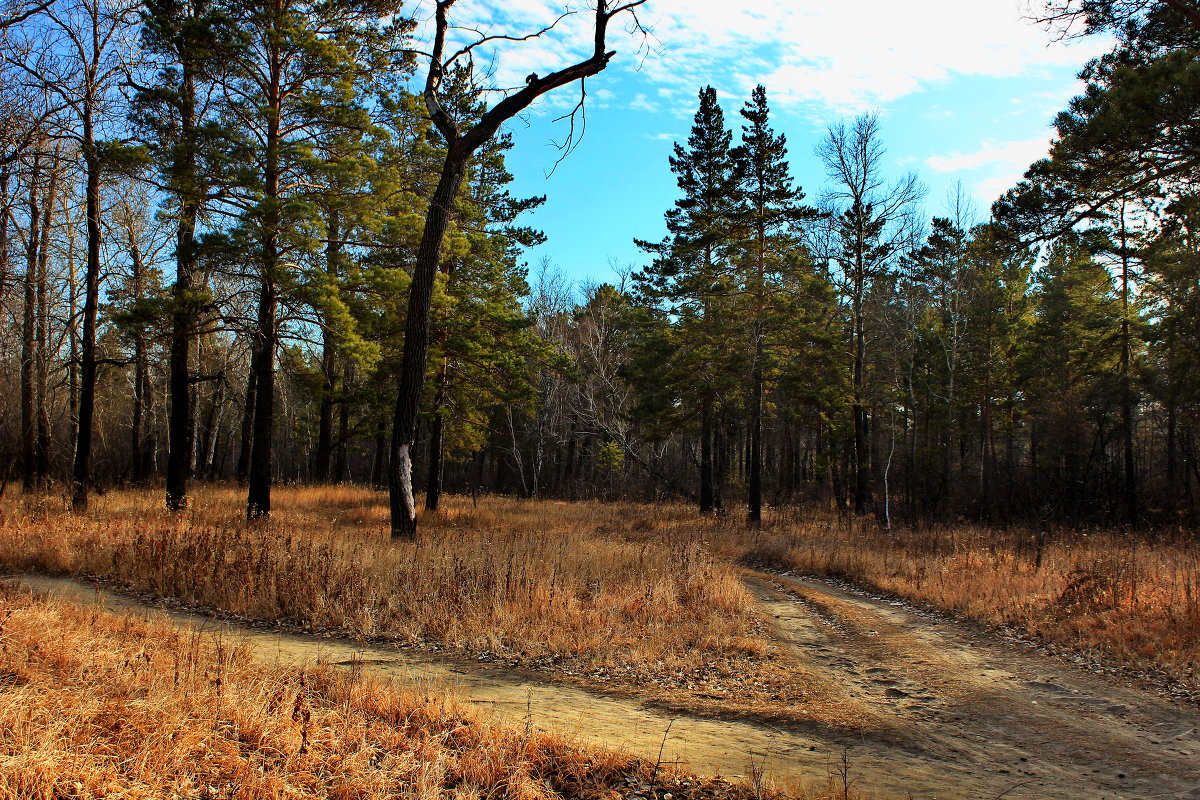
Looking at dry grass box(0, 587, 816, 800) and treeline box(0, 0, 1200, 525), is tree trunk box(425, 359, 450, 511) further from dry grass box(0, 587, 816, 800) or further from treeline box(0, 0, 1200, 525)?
dry grass box(0, 587, 816, 800)

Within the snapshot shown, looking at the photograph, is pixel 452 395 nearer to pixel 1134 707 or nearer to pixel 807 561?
pixel 807 561

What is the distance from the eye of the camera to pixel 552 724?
4.79 metres

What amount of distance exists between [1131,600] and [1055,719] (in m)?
4.71

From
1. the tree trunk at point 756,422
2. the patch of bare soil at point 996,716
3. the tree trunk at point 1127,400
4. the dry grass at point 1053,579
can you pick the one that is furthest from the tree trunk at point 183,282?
the tree trunk at point 1127,400

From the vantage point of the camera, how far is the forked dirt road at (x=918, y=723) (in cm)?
448

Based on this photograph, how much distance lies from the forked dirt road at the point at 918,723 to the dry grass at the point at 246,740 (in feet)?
1.99

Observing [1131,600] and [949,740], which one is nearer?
[949,740]

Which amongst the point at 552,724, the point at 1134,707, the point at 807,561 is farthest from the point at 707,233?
the point at 552,724

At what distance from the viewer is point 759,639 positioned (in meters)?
8.02

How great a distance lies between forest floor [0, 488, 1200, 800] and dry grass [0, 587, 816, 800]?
0.73 meters

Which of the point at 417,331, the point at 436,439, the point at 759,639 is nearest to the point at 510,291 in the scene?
the point at 436,439

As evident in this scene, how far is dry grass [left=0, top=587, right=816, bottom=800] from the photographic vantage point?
3139 mm

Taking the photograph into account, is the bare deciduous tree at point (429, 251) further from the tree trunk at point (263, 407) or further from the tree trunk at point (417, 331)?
the tree trunk at point (263, 407)

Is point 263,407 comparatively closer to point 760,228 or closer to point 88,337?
point 88,337
